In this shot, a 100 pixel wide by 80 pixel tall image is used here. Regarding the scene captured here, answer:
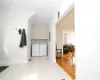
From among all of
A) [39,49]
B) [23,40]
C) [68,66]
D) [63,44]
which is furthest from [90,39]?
[63,44]

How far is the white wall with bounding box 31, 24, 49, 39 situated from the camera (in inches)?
282

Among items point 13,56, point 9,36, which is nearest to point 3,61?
point 13,56

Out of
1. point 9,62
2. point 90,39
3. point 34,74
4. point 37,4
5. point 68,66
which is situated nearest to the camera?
point 90,39

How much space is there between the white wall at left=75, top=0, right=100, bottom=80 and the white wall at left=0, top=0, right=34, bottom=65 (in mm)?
3475

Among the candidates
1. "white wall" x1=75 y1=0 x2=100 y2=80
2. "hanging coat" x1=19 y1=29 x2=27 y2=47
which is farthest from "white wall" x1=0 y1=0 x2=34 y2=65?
"white wall" x1=75 y1=0 x2=100 y2=80

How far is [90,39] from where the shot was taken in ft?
4.24

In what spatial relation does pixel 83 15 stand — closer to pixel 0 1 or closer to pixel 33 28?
pixel 0 1

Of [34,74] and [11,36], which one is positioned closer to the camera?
[34,74]

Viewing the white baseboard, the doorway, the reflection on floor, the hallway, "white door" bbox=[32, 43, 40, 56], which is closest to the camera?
the hallway

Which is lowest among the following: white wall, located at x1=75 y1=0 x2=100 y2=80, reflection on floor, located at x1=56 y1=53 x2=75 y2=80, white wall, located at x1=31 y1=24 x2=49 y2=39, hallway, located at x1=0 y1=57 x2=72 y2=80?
reflection on floor, located at x1=56 y1=53 x2=75 y2=80

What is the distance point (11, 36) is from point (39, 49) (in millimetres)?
2877

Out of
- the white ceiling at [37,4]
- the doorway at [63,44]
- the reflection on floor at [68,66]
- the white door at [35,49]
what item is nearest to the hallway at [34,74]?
the reflection on floor at [68,66]

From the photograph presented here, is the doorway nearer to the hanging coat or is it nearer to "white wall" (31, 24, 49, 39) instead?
"white wall" (31, 24, 49, 39)

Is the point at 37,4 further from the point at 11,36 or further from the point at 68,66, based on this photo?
the point at 68,66
